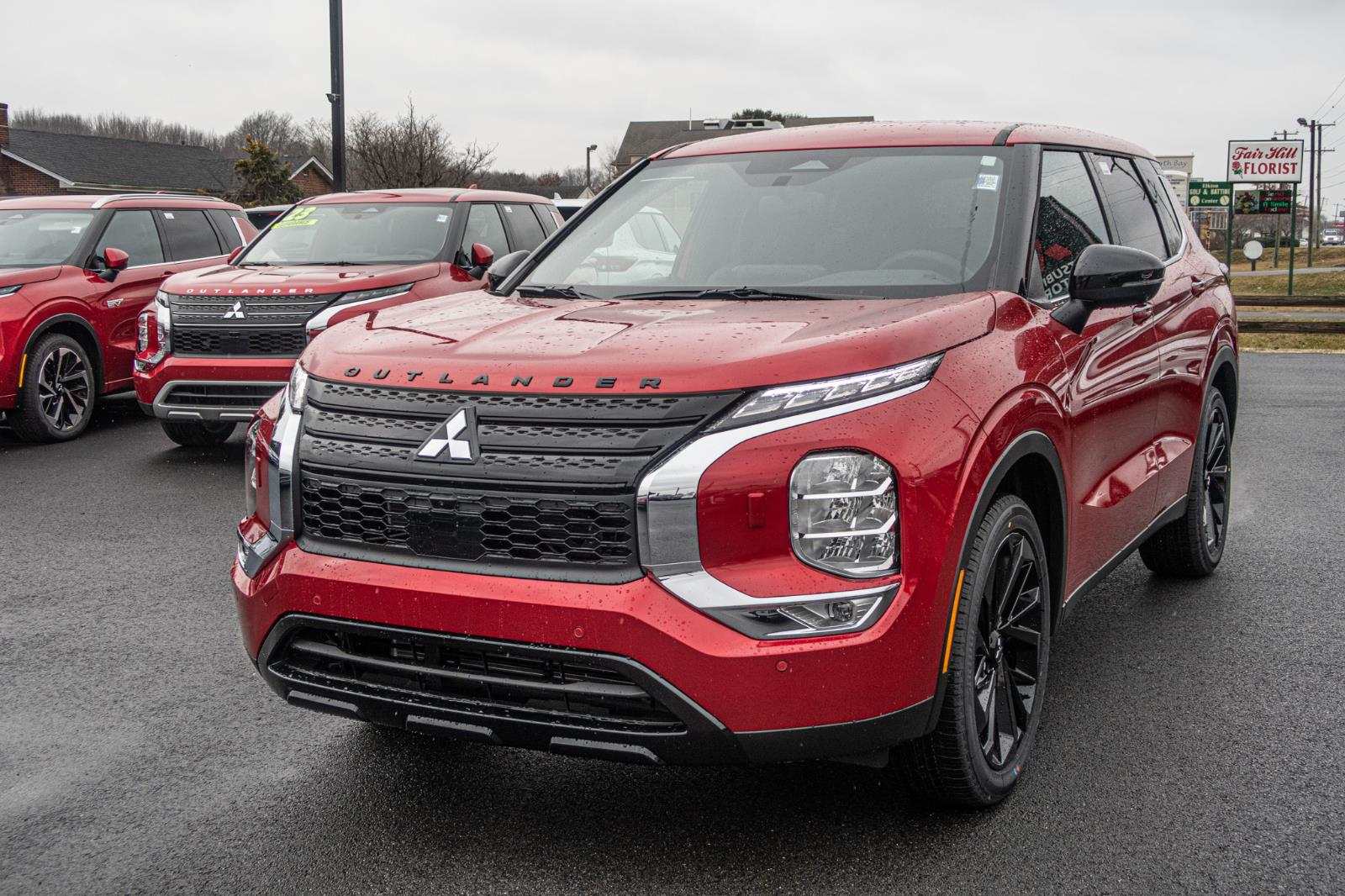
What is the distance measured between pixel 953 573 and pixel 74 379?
30.6 feet

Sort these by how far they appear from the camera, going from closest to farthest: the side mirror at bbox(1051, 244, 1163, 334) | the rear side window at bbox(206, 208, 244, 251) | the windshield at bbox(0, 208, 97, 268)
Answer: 1. the side mirror at bbox(1051, 244, 1163, 334)
2. the windshield at bbox(0, 208, 97, 268)
3. the rear side window at bbox(206, 208, 244, 251)

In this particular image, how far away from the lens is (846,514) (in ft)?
9.41

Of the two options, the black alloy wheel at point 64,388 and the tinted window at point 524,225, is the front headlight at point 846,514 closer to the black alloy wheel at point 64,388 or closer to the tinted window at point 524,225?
the tinted window at point 524,225

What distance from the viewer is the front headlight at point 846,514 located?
284cm

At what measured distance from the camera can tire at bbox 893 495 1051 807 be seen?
124 inches

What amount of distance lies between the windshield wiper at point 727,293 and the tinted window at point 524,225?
6.82 m

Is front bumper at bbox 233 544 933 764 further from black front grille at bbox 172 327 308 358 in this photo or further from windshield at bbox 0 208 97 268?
windshield at bbox 0 208 97 268

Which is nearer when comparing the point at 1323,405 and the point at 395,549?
the point at 395,549

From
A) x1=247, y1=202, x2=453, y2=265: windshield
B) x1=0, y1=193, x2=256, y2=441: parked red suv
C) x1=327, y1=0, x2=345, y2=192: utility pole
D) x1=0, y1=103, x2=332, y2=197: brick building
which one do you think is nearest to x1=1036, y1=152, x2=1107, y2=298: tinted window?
x1=247, y1=202, x2=453, y2=265: windshield

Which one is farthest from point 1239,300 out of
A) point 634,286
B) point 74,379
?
point 634,286

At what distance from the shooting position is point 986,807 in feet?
11.3

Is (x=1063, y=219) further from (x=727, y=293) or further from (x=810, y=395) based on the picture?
(x=810, y=395)

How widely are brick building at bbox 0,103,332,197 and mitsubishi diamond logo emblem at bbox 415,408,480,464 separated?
180ft

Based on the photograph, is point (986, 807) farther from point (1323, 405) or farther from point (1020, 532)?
point (1323, 405)
